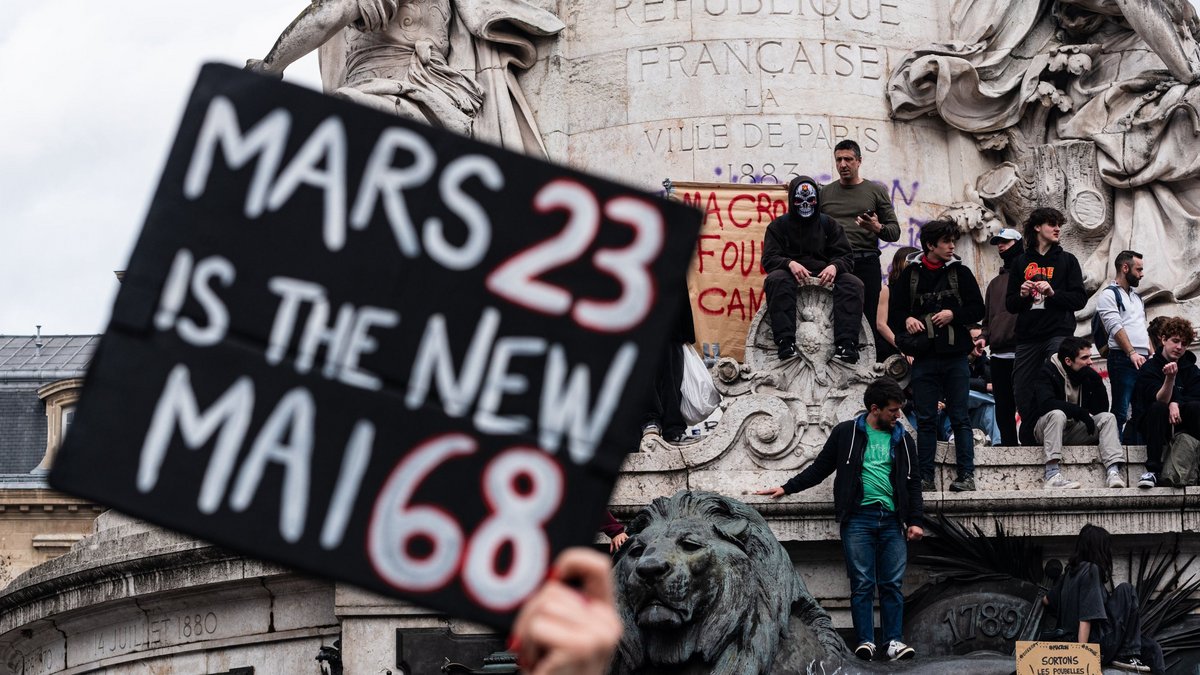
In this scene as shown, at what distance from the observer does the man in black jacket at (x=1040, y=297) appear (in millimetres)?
17328

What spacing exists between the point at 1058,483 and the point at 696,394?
267 centimetres

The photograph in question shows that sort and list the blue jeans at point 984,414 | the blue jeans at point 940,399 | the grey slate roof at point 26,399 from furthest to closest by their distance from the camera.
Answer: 1. the grey slate roof at point 26,399
2. the blue jeans at point 984,414
3. the blue jeans at point 940,399

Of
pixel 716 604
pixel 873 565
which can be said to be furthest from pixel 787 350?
pixel 716 604

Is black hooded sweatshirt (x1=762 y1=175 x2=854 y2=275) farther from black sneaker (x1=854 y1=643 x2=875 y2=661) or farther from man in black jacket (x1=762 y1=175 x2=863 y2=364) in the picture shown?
black sneaker (x1=854 y1=643 x2=875 y2=661)

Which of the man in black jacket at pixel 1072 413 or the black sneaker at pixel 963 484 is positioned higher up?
the man in black jacket at pixel 1072 413

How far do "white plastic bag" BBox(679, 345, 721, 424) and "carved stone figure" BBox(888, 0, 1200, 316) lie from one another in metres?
4.68

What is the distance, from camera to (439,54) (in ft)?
68.7

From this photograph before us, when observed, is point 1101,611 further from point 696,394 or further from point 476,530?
point 476,530

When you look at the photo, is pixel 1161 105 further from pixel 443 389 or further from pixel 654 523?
pixel 443 389

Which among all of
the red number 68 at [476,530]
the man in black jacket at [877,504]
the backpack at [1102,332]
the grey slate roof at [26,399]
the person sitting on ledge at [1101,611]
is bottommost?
the red number 68 at [476,530]

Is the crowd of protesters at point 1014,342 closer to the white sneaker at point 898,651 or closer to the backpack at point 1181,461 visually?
the backpack at point 1181,461

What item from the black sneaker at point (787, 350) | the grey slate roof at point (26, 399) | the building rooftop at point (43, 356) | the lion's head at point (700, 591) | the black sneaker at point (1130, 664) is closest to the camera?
the lion's head at point (700, 591)

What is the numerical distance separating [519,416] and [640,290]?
0.41 metres

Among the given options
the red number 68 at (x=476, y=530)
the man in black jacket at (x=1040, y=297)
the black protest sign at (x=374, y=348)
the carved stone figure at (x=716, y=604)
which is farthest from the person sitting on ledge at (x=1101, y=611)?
the red number 68 at (x=476, y=530)
